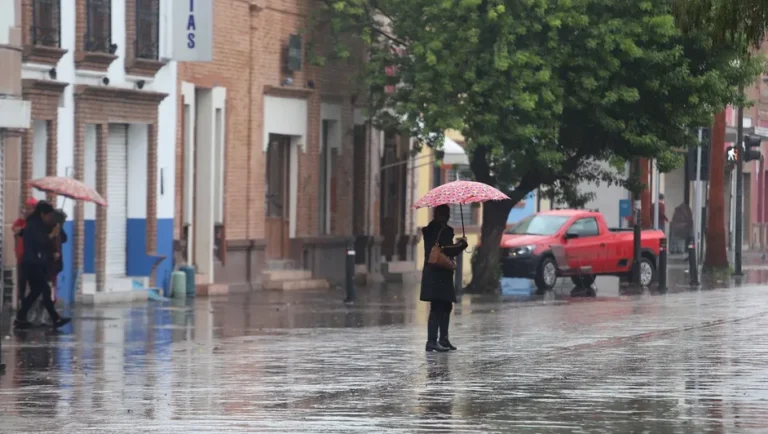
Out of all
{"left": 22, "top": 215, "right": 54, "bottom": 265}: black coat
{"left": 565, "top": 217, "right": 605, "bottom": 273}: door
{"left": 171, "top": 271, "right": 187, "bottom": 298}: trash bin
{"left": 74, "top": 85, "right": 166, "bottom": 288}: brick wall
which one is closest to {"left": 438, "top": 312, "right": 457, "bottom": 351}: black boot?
{"left": 22, "top": 215, "right": 54, "bottom": 265}: black coat

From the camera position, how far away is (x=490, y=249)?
3528 centimetres

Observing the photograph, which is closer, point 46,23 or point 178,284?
point 46,23

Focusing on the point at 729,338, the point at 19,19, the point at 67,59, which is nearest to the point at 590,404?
the point at 729,338

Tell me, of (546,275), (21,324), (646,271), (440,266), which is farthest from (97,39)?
(646,271)

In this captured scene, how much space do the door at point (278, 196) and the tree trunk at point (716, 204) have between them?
13601 mm

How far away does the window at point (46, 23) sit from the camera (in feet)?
91.1

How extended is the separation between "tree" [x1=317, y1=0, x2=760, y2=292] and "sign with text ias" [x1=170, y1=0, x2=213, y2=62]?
4279mm

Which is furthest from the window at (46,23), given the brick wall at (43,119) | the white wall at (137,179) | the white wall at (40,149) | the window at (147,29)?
the white wall at (137,179)

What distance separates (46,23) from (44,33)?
16cm

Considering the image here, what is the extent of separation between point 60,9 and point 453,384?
14604 millimetres

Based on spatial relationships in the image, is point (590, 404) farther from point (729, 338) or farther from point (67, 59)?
point (67, 59)

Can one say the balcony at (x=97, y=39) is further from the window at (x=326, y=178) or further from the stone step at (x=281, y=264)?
the window at (x=326, y=178)

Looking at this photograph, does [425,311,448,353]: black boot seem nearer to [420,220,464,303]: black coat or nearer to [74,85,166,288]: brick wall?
[420,220,464,303]: black coat

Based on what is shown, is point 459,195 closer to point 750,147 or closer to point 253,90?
point 253,90
